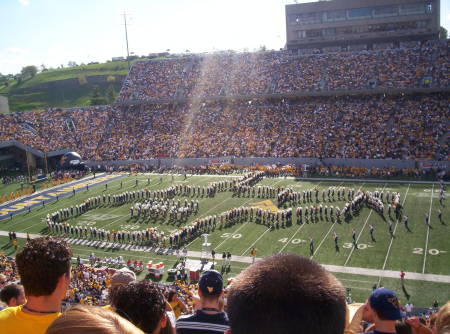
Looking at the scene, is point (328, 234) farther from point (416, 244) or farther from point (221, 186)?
point (221, 186)

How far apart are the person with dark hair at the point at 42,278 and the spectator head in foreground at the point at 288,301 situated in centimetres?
138

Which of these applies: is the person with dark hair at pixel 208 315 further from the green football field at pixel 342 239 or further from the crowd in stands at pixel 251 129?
the crowd in stands at pixel 251 129

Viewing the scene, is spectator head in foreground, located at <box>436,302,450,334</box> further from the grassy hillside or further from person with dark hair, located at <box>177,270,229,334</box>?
the grassy hillside

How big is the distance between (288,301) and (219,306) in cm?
194

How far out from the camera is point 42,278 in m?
2.49

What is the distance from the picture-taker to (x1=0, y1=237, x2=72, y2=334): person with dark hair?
7.73 ft

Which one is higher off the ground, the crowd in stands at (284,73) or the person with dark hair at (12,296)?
the crowd in stands at (284,73)

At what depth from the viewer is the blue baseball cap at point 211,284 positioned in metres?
3.10

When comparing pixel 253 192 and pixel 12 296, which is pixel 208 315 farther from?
pixel 253 192

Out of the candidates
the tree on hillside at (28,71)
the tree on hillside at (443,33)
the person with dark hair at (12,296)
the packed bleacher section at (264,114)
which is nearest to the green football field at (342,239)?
the packed bleacher section at (264,114)

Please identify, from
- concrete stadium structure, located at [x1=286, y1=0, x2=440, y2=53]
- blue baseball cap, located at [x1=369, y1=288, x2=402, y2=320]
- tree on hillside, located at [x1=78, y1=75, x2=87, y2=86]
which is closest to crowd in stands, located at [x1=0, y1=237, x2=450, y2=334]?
blue baseball cap, located at [x1=369, y1=288, x2=402, y2=320]

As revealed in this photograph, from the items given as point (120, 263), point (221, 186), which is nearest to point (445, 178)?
point (221, 186)

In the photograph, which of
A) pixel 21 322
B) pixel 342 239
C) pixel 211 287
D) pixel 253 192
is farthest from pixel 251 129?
pixel 21 322

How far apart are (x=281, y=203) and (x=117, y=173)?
56.8 feet
